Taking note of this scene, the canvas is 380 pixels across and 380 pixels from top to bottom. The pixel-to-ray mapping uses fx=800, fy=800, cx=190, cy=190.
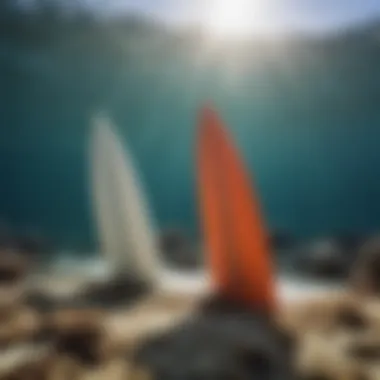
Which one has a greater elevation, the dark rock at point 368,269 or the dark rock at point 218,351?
the dark rock at point 368,269

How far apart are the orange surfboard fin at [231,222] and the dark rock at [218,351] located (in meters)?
0.05

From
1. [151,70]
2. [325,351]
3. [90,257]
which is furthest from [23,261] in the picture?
[325,351]

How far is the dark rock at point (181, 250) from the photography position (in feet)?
4.15

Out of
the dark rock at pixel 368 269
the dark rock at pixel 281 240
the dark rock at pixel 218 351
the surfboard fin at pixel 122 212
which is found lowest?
the dark rock at pixel 218 351

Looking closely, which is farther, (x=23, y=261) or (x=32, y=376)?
(x=23, y=261)

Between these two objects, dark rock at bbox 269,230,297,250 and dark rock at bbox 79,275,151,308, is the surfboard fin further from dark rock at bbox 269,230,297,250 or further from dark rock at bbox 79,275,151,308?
dark rock at bbox 269,230,297,250

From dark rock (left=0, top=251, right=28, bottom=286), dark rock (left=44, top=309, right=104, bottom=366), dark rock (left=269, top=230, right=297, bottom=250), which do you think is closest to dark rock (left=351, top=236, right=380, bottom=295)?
dark rock (left=269, top=230, right=297, bottom=250)

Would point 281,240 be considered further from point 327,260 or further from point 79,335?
point 79,335

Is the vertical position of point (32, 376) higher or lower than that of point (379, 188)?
lower

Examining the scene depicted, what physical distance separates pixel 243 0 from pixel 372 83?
0.25 metres

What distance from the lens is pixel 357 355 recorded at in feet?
3.98

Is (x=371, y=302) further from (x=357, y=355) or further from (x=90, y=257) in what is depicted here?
(x=90, y=257)

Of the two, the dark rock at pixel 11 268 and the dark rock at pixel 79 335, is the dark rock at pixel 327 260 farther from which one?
the dark rock at pixel 11 268

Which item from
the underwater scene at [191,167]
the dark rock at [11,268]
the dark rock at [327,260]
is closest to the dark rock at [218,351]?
the underwater scene at [191,167]
